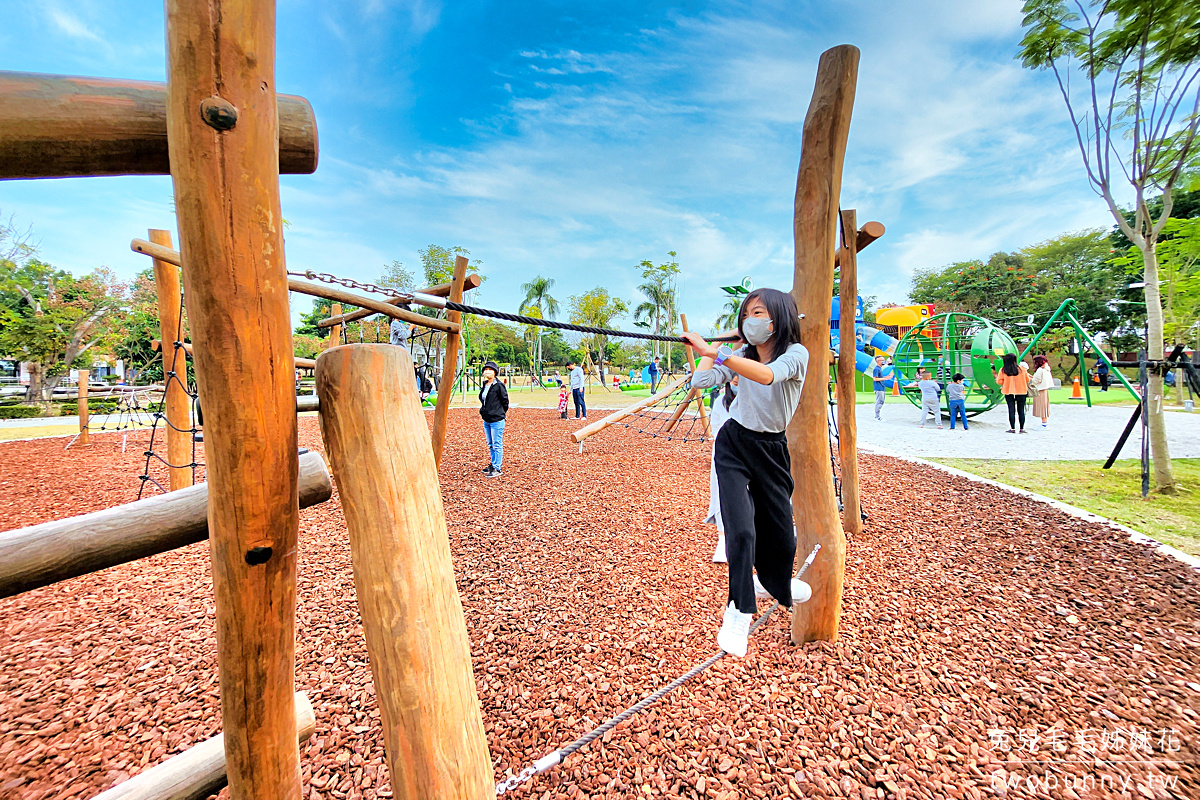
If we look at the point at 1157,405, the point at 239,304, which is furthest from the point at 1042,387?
the point at 239,304

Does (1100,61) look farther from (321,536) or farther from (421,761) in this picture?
(321,536)

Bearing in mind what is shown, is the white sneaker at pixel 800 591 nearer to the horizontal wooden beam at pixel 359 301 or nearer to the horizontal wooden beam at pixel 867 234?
the horizontal wooden beam at pixel 867 234

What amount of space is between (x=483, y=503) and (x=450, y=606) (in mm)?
5212

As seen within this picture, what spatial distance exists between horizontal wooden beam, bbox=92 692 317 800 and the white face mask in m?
2.55

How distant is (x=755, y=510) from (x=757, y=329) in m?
0.94

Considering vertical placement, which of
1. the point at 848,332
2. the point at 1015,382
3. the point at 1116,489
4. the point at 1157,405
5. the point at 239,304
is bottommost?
the point at 1116,489

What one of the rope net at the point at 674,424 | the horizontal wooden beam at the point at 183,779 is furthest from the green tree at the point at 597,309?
the horizontal wooden beam at the point at 183,779

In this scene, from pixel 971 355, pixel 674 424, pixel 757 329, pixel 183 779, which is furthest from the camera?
pixel 971 355

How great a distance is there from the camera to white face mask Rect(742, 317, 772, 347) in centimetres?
230

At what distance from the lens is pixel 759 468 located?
7.67 feet

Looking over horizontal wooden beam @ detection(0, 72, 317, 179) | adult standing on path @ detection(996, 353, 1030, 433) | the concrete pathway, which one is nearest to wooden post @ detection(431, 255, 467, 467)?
horizontal wooden beam @ detection(0, 72, 317, 179)

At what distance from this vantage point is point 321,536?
15.3 feet

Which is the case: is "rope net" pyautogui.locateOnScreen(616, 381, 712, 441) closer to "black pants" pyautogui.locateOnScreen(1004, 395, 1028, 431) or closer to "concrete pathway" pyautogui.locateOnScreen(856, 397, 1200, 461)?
"concrete pathway" pyautogui.locateOnScreen(856, 397, 1200, 461)

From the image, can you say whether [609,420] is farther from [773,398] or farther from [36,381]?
[36,381]
